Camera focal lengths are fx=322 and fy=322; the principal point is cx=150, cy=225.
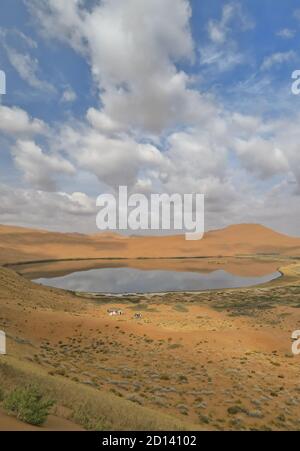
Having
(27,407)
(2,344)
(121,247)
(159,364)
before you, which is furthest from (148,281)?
(121,247)

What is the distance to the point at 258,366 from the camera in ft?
Result: 57.5

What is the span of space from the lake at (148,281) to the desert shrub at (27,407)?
47.6 meters

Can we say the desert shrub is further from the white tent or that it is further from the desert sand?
the white tent

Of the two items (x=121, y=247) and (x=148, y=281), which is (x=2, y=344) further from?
(x=121, y=247)

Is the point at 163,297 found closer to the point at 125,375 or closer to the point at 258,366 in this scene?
the point at 258,366

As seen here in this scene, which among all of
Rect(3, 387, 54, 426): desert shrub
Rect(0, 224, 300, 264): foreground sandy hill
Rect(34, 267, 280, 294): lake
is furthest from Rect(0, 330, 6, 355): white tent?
Rect(0, 224, 300, 264): foreground sandy hill

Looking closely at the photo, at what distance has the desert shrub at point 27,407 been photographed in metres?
5.78

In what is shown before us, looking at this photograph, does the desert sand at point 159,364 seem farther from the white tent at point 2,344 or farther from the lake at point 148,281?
the lake at point 148,281

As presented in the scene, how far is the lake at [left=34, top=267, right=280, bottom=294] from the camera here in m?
56.6

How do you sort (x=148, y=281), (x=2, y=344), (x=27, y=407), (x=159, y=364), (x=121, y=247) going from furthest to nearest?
1. (x=121, y=247)
2. (x=148, y=281)
3. (x=159, y=364)
4. (x=2, y=344)
5. (x=27, y=407)

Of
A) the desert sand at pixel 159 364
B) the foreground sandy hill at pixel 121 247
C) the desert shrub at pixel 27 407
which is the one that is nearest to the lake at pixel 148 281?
the desert sand at pixel 159 364

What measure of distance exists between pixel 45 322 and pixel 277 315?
2268cm

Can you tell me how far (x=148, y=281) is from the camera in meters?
65.7

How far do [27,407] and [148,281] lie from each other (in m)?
60.3
